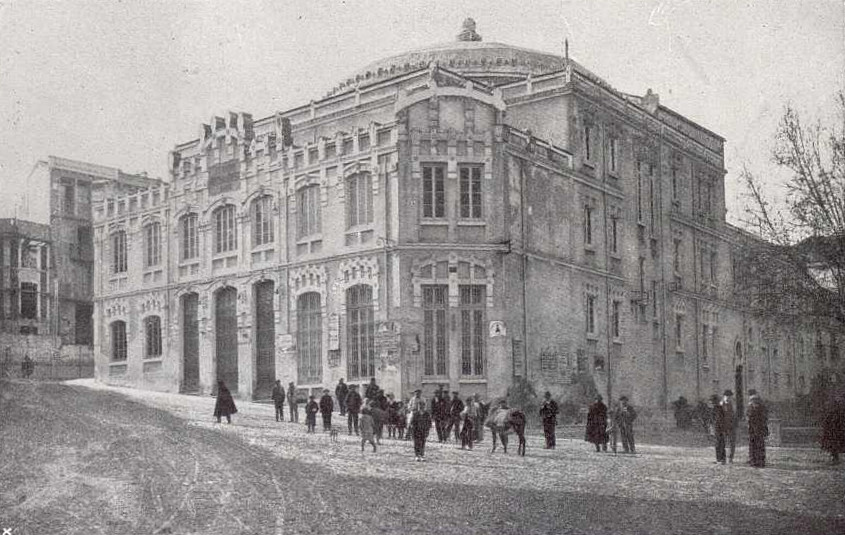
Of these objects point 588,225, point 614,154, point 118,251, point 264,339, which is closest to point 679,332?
point 614,154

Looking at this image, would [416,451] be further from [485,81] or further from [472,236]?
[485,81]

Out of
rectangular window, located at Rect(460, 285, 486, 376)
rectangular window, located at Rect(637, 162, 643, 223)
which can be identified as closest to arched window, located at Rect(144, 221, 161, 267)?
rectangular window, located at Rect(460, 285, 486, 376)

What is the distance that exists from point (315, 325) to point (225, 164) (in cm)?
806

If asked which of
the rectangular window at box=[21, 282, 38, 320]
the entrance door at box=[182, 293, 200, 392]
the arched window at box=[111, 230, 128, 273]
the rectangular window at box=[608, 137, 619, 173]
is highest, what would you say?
the rectangular window at box=[608, 137, 619, 173]

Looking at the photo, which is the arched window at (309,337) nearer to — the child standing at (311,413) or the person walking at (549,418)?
the child standing at (311,413)

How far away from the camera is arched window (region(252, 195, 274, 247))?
3981 centimetres

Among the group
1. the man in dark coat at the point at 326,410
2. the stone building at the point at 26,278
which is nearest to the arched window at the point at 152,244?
the stone building at the point at 26,278

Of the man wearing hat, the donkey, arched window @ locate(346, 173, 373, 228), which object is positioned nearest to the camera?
the man wearing hat

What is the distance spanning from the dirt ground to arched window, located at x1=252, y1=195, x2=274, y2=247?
12.3m

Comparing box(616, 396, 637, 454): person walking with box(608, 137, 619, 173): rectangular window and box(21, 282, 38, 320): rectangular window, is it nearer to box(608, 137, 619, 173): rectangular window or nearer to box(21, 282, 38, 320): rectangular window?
box(608, 137, 619, 173): rectangular window

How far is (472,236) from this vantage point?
1409 inches

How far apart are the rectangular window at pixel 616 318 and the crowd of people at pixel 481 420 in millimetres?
13154

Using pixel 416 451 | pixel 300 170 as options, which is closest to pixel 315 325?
pixel 300 170

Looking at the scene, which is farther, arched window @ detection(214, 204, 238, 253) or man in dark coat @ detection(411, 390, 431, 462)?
arched window @ detection(214, 204, 238, 253)
